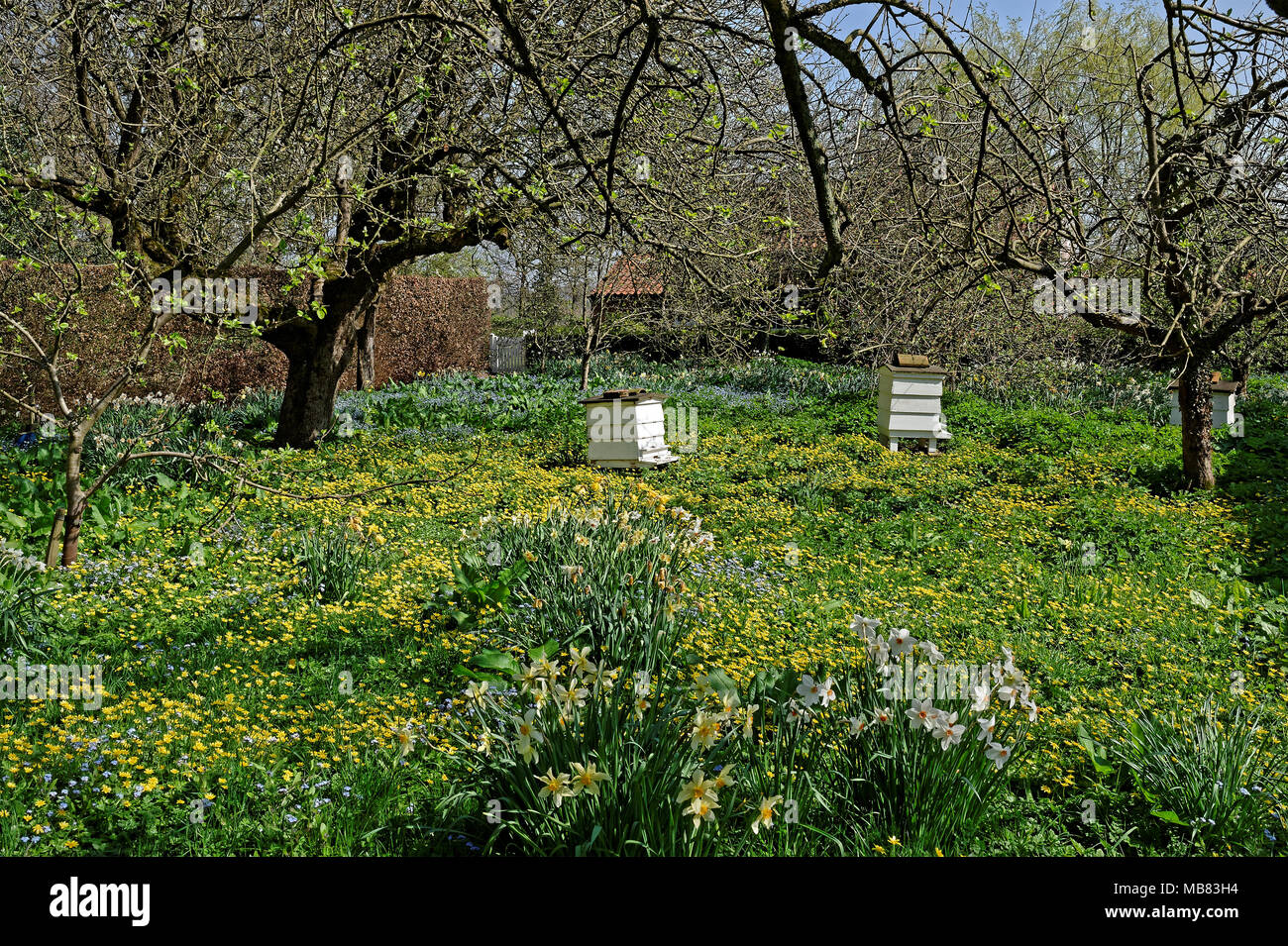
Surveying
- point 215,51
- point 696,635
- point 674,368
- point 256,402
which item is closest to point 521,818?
point 696,635

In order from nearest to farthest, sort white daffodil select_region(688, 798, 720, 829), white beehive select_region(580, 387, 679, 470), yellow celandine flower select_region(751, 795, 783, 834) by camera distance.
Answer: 1. white daffodil select_region(688, 798, 720, 829)
2. yellow celandine flower select_region(751, 795, 783, 834)
3. white beehive select_region(580, 387, 679, 470)

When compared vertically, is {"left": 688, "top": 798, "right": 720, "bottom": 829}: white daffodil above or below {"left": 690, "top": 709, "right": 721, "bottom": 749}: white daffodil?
below

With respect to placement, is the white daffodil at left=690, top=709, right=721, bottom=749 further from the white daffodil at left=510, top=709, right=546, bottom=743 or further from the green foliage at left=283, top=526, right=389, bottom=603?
the green foliage at left=283, top=526, right=389, bottom=603

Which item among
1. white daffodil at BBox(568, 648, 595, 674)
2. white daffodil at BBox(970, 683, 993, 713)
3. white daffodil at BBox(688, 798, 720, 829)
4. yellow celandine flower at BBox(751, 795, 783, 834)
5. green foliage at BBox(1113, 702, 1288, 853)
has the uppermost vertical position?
white daffodil at BBox(568, 648, 595, 674)

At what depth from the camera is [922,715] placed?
8.20ft

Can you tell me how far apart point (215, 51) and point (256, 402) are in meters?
5.74

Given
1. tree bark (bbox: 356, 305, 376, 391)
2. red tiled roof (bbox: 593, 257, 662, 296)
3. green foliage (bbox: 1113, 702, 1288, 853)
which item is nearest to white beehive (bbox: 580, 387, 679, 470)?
red tiled roof (bbox: 593, 257, 662, 296)

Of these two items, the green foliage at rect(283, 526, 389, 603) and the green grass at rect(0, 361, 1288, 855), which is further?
the green foliage at rect(283, 526, 389, 603)

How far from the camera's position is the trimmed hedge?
7980mm

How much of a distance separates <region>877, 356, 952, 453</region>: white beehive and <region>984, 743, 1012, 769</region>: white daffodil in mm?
7340

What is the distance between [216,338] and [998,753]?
4.58m

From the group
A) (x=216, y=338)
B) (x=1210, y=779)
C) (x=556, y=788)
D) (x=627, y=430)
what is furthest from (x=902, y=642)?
(x=627, y=430)

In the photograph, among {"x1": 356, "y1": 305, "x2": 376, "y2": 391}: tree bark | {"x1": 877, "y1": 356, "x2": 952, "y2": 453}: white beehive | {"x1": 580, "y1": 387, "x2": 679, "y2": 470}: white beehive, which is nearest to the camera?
{"x1": 580, "y1": 387, "x2": 679, "y2": 470}: white beehive

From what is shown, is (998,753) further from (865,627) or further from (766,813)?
(766,813)
